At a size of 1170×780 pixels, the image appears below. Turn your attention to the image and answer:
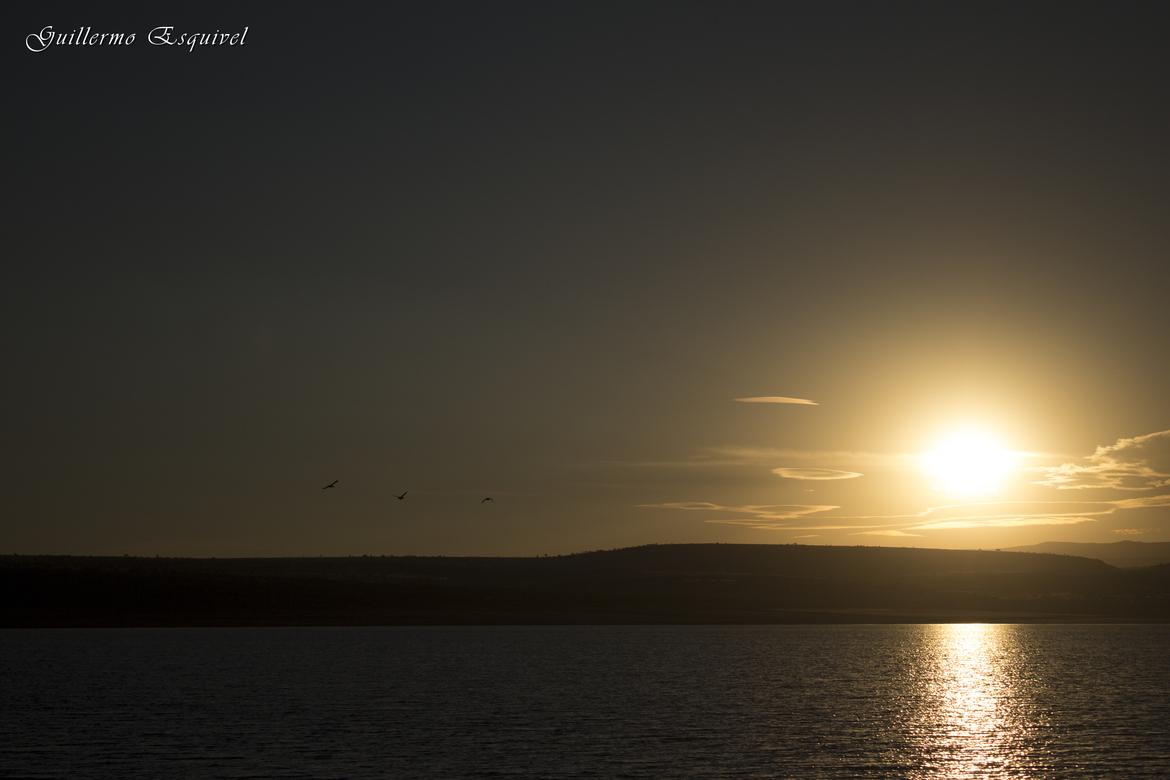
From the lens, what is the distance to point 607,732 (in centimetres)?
6394

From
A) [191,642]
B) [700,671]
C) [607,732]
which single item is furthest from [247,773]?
[191,642]

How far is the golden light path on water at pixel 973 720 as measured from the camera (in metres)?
54.9

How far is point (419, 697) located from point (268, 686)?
15.2 m

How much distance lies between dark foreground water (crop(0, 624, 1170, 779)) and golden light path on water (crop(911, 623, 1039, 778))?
276 millimetres

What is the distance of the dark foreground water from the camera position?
53000mm

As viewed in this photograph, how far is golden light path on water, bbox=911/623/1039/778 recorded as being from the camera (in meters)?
54.9

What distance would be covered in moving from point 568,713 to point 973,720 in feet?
83.2

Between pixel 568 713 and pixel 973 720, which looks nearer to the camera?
pixel 568 713

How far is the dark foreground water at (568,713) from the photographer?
2087 inches

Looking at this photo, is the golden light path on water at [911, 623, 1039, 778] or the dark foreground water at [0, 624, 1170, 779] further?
the golden light path on water at [911, 623, 1039, 778]

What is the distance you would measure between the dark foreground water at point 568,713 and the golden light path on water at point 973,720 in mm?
276

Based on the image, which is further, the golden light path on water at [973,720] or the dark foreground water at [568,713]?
the golden light path on water at [973,720]

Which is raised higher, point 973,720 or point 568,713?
point 568,713

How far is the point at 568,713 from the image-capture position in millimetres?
72875
